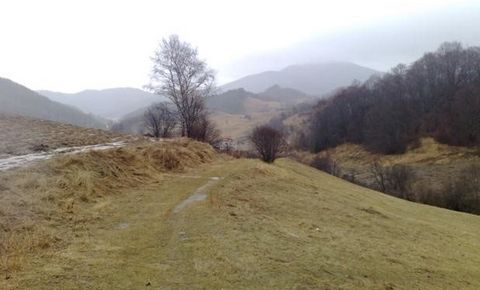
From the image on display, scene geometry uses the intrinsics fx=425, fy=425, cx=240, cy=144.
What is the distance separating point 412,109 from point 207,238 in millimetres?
96480

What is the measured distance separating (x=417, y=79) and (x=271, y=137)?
83.1 meters

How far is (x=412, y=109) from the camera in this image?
95.8 metres

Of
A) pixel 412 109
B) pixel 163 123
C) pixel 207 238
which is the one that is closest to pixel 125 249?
pixel 207 238

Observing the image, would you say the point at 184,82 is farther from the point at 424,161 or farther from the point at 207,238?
the point at 424,161

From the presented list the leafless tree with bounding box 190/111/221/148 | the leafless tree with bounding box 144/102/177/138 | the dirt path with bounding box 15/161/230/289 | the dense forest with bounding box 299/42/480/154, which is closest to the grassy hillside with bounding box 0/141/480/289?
the dirt path with bounding box 15/161/230/289

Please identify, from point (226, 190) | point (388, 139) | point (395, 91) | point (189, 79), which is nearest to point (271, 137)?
point (189, 79)

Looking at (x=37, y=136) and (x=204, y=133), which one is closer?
(x=37, y=136)

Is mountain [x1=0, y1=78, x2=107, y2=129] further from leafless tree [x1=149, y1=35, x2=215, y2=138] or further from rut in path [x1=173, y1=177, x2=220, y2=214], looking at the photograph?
rut in path [x1=173, y1=177, x2=220, y2=214]

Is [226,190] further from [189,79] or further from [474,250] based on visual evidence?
[189,79]

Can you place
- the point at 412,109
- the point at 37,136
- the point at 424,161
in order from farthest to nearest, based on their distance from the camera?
the point at 412,109 < the point at 424,161 < the point at 37,136

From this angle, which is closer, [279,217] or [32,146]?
[279,217]

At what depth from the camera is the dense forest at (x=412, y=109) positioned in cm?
8234

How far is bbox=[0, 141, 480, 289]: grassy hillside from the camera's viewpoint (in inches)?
256

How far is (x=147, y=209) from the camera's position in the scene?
10438mm
